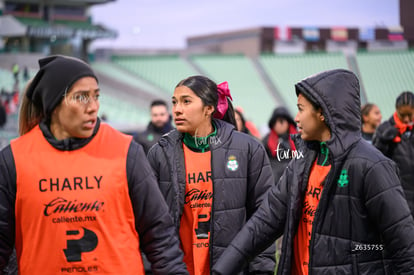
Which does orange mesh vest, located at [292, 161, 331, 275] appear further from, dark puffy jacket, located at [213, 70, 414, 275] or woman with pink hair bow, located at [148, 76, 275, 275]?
woman with pink hair bow, located at [148, 76, 275, 275]

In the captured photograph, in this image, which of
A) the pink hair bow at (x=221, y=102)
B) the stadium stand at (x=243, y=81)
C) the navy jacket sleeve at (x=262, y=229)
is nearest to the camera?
the navy jacket sleeve at (x=262, y=229)

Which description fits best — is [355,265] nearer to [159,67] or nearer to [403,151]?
[403,151]

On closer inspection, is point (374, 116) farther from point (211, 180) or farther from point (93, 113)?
point (93, 113)

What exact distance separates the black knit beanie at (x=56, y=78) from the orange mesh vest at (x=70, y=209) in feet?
0.67

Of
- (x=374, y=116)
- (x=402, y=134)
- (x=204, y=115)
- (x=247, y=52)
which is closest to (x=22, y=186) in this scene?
(x=204, y=115)

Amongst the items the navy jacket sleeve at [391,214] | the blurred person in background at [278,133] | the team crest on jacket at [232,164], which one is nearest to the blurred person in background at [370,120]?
the blurred person in background at [278,133]

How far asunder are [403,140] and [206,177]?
354 cm

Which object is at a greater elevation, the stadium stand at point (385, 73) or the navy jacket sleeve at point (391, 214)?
the stadium stand at point (385, 73)

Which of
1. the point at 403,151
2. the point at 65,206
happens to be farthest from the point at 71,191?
the point at 403,151

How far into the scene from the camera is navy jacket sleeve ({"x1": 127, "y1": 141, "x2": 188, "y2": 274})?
2.38 meters

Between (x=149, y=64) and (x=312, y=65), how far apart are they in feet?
35.4

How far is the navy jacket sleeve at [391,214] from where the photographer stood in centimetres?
253

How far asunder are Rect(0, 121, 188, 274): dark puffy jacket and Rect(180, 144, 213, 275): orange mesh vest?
1147mm

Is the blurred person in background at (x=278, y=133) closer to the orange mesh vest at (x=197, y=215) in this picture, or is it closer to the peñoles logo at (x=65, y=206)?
the orange mesh vest at (x=197, y=215)
